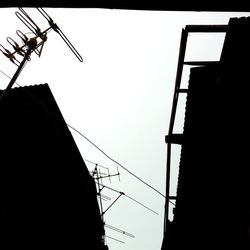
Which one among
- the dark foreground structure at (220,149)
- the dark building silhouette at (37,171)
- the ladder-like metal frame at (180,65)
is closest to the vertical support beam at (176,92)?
the ladder-like metal frame at (180,65)

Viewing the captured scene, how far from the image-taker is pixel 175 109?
13.6 ft

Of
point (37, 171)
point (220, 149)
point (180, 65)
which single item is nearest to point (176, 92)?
point (180, 65)

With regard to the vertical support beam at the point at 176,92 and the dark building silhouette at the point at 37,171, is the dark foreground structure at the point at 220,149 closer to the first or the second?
the vertical support beam at the point at 176,92

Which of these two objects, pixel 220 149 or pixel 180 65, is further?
pixel 220 149

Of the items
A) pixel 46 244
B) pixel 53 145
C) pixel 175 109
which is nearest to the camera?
pixel 175 109

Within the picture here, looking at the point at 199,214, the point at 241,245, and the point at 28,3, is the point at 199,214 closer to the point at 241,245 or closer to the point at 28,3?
the point at 241,245

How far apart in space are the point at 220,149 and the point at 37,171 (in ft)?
22.6

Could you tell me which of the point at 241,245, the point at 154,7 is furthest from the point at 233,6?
the point at 241,245

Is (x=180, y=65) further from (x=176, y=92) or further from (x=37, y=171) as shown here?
(x=37, y=171)

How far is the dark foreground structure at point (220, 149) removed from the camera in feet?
13.1

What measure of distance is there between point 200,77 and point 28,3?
4198mm

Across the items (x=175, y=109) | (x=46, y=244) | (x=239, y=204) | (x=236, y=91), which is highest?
(x=236, y=91)

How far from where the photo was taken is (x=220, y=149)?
430cm

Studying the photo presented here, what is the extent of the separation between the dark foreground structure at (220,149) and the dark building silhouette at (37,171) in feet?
15.1
